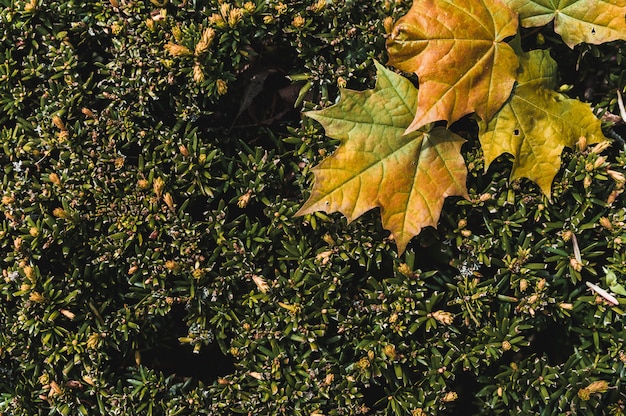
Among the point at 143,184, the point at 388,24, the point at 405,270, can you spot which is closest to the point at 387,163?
the point at 405,270

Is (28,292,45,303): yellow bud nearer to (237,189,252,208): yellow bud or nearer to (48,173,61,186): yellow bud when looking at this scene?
(48,173,61,186): yellow bud

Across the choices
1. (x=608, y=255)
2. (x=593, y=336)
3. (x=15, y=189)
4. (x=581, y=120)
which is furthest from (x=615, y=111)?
(x=15, y=189)

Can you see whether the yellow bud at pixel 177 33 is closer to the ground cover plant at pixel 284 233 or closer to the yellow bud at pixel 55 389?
the ground cover plant at pixel 284 233

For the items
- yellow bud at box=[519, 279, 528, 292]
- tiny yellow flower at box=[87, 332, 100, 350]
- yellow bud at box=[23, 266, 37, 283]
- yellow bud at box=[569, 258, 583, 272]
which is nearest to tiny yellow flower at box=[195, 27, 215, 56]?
yellow bud at box=[23, 266, 37, 283]

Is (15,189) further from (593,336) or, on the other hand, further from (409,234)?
(593,336)

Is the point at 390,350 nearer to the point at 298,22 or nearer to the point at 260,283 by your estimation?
the point at 260,283
